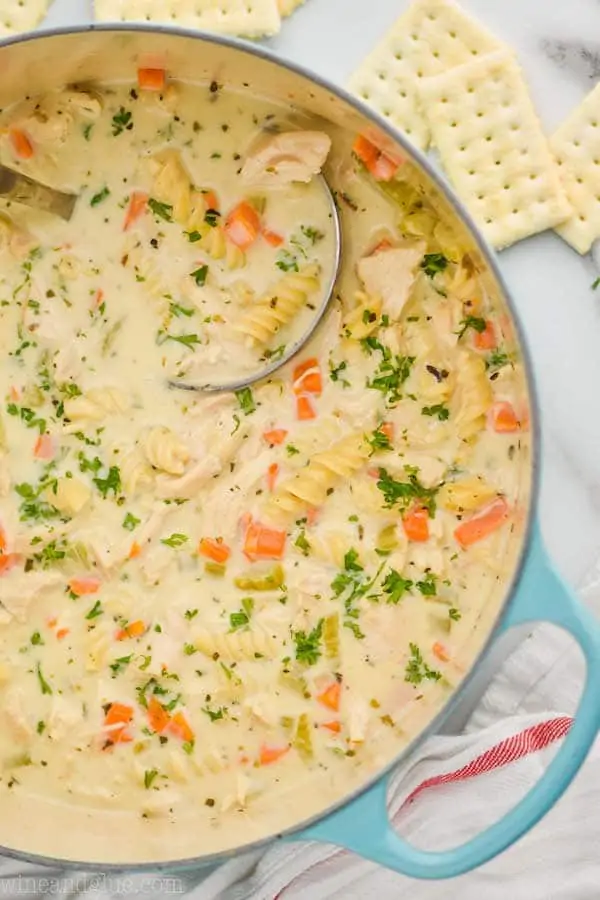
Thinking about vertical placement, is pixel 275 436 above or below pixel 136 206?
below

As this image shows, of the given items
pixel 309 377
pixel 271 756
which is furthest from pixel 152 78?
pixel 271 756

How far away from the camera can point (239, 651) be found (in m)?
Answer: 2.02

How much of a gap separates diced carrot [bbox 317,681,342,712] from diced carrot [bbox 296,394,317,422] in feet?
1.37

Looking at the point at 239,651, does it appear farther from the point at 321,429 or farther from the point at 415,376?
the point at 415,376

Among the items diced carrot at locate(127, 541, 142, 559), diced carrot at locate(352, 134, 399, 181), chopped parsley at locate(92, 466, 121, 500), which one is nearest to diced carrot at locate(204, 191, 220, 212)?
diced carrot at locate(352, 134, 399, 181)

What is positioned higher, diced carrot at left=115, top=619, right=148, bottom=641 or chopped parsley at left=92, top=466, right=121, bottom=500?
chopped parsley at left=92, top=466, right=121, bottom=500

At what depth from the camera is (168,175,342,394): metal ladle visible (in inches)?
75.8

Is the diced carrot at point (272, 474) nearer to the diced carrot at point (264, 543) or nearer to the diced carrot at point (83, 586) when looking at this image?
the diced carrot at point (264, 543)

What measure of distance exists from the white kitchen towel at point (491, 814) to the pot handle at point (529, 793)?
29 cm

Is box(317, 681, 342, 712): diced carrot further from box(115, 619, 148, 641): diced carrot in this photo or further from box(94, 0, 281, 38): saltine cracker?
box(94, 0, 281, 38): saltine cracker

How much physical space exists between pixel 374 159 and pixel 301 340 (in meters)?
0.30

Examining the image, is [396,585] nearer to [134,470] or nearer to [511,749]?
[511,749]

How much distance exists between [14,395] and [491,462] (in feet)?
2.46

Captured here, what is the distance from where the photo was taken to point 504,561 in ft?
6.07
